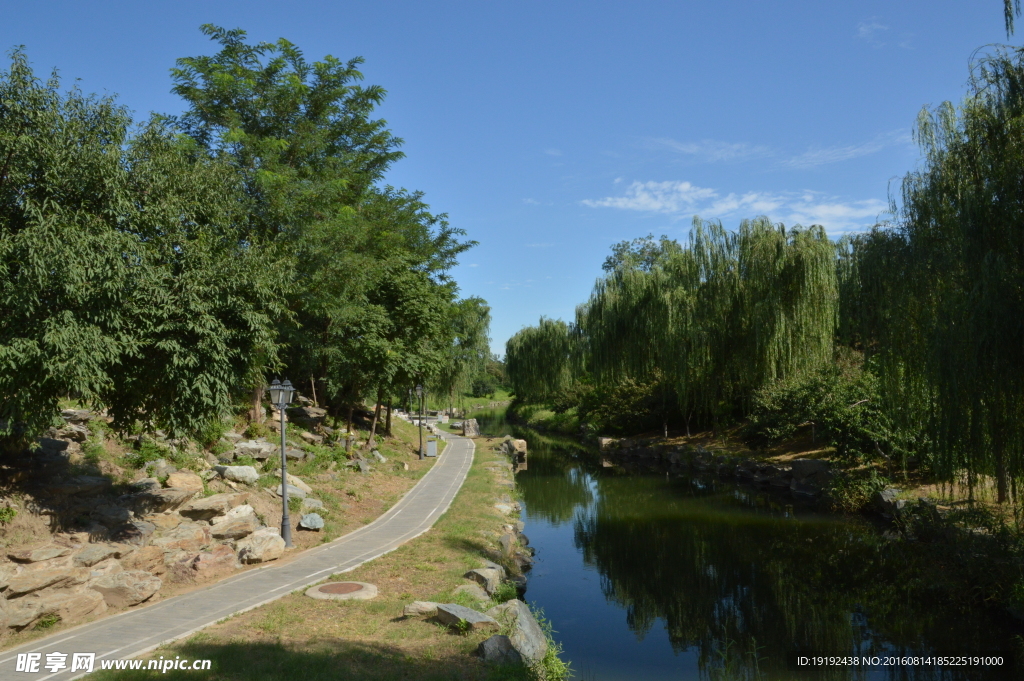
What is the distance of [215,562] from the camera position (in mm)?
9148

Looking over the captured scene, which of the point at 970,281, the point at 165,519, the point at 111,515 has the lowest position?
the point at 165,519

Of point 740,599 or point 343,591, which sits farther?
point 740,599

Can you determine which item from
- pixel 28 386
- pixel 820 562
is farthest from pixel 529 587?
pixel 28 386

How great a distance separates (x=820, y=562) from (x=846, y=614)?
2.72 m

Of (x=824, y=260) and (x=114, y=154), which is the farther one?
(x=824, y=260)

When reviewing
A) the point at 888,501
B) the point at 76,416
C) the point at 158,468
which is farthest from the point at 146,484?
the point at 888,501

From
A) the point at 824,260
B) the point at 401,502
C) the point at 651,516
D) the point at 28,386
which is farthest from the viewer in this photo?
the point at 824,260

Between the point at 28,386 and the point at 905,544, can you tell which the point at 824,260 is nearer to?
the point at 905,544

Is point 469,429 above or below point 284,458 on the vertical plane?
below

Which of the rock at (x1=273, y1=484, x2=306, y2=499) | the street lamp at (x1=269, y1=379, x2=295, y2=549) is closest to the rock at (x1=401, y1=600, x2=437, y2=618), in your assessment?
the street lamp at (x1=269, y1=379, x2=295, y2=549)

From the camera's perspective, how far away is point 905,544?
12.2 m

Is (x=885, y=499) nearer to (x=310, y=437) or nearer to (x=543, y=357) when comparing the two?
(x=310, y=437)

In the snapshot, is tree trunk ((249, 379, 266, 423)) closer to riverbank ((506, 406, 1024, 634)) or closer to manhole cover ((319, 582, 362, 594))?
manhole cover ((319, 582, 362, 594))

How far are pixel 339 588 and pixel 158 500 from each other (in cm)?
355
